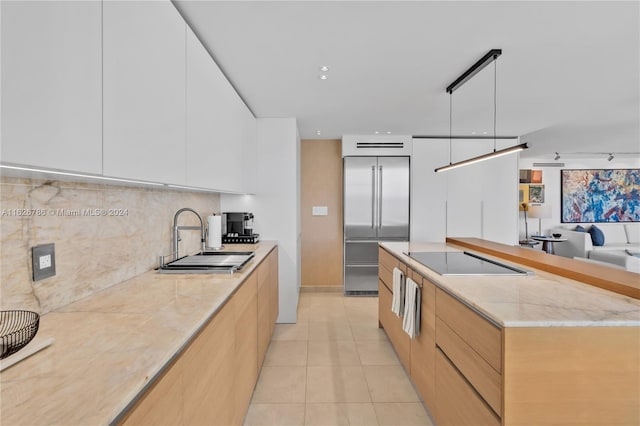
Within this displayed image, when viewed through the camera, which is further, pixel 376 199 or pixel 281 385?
pixel 376 199

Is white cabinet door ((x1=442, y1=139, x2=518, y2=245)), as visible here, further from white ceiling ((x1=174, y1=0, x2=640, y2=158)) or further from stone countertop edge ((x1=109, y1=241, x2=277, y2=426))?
stone countertop edge ((x1=109, y1=241, x2=277, y2=426))

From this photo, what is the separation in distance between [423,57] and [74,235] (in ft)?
7.98

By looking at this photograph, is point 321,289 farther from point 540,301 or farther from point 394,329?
point 540,301

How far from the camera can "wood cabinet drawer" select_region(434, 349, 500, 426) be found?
1267 mm

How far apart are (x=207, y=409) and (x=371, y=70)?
247 centimetres

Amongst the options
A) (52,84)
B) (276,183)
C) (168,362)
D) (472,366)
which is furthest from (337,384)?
(52,84)

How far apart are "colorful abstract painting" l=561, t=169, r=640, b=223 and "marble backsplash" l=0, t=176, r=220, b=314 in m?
8.65

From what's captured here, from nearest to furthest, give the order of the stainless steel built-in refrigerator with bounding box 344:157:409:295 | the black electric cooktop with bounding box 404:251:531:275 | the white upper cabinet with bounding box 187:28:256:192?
the white upper cabinet with bounding box 187:28:256:192 → the black electric cooktop with bounding box 404:251:531:275 → the stainless steel built-in refrigerator with bounding box 344:157:409:295

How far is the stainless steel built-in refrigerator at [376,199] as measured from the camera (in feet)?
15.2

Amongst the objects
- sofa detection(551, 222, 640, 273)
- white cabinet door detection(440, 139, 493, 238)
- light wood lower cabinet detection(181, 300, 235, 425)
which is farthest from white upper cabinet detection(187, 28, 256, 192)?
sofa detection(551, 222, 640, 273)

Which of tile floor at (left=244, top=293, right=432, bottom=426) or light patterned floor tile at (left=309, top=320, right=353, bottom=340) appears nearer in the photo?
tile floor at (left=244, top=293, right=432, bottom=426)

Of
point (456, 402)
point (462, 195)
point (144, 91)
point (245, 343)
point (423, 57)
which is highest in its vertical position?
point (423, 57)

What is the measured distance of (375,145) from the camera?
4645 millimetres

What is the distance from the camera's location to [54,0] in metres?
0.82
